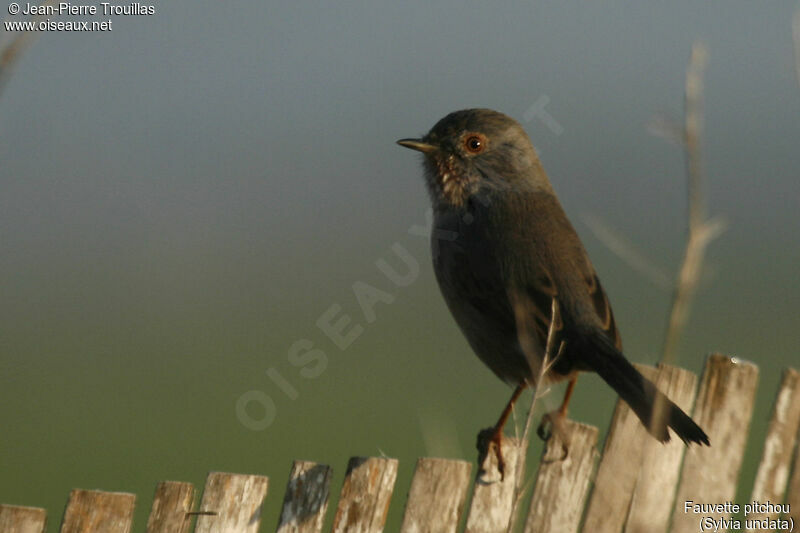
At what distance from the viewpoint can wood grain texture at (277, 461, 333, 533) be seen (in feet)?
11.3

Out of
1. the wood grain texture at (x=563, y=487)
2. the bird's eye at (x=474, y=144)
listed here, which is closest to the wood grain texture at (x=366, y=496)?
the wood grain texture at (x=563, y=487)

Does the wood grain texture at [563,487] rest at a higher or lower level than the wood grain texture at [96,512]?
higher

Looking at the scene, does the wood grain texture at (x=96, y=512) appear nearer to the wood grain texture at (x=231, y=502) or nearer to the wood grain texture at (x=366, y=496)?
the wood grain texture at (x=231, y=502)

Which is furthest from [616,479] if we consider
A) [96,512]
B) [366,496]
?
[96,512]

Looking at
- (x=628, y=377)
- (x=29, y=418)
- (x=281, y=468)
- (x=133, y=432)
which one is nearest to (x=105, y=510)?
(x=628, y=377)

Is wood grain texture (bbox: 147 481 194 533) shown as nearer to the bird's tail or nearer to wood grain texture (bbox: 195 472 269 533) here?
wood grain texture (bbox: 195 472 269 533)

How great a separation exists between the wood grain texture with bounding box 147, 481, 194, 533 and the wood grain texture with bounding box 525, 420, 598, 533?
132cm

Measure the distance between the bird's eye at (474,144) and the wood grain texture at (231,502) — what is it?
2.97 meters

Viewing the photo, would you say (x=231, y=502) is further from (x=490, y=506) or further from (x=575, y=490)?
(x=575, y=490)

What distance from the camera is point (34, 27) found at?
2.27 metres

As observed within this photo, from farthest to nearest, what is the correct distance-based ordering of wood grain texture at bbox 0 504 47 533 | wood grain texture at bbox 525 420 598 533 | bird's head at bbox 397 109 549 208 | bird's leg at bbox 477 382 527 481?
bird's head at bbox 397 109 549 208 < bird's leg at bbox 477 382 527 481 < wood grain texture at bbox 525 420 598 533 < wood grain texture at bbox 0 504 47 533

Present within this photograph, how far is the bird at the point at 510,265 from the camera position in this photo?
187 inches

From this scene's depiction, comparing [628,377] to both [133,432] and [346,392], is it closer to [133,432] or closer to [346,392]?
[133,432]

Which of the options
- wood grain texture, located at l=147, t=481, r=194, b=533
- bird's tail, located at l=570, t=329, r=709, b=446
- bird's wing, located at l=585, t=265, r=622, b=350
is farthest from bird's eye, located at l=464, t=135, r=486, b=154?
wood grain texture, located at l=147, t=481, r=194, b=533
